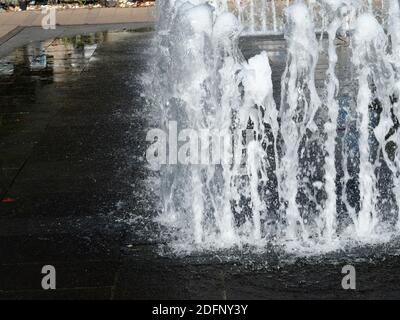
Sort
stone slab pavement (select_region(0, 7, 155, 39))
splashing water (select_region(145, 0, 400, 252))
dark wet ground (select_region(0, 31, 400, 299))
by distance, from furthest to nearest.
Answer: stone slab pavement (select_region(0, 7, 155, 39)), splashing water (select_region(145, 0, 400, 252)), dark wet ground (select_region(0, 31, 400, 299))

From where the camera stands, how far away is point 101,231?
18.5 ft

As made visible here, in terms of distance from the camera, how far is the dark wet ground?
4.77 m

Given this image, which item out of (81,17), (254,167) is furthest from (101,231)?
(81,17)

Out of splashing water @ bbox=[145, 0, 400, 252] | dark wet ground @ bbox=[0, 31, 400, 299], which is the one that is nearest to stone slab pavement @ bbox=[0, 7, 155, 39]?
dark wet ground @ bbox=[0, 31, 400, 299]

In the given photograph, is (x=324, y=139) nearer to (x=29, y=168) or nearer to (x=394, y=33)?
(x=394, y=33)

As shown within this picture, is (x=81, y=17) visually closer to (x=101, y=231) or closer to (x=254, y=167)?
(x=254, y=167)

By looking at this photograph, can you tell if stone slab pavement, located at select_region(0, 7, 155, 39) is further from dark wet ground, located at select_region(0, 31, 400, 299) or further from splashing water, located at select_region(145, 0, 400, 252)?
splashing water, located at select_region(145, 0, 400, 252)

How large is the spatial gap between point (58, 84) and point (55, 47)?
10.9ft

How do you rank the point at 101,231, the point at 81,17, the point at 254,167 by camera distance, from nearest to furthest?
1. the point at 101,231
2. the point at 254,167
3. the point at 81,17

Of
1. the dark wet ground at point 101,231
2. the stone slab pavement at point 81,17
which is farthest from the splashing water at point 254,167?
the stone slab pavement at point 81,17

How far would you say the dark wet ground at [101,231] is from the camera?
4.77 meters

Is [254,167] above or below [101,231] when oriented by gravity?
above

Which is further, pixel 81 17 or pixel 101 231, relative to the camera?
pixel 81 17
